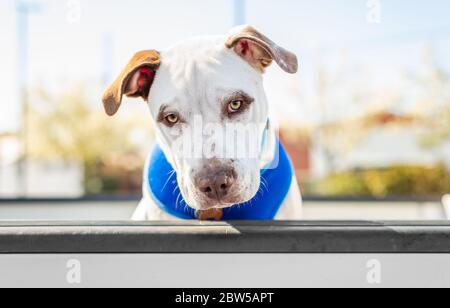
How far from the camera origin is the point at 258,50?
5.45 ft

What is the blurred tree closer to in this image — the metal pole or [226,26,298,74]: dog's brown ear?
the metal pole

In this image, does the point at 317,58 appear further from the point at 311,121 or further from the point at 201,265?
the point at 201,265

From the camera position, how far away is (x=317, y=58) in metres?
12.4

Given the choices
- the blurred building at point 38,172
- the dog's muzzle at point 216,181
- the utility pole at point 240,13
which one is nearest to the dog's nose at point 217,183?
the dog's muzzle at point 216,181

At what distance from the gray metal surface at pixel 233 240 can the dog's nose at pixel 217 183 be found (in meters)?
0.26

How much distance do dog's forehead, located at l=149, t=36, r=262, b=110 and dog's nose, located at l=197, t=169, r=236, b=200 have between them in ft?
0.82

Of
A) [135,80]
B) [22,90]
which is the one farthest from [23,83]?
[135,80]

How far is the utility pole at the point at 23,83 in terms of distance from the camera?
28.5 feet

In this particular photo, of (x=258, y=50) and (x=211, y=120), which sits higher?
(x=258, y=50)

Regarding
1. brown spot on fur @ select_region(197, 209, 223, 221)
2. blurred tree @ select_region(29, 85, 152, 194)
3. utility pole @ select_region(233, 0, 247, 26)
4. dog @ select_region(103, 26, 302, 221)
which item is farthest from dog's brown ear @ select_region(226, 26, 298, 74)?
blurred tree @ select_region(29, 85, 152, 194)

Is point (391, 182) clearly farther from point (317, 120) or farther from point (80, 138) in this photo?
point (80, 138)

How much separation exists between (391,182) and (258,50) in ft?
29.4

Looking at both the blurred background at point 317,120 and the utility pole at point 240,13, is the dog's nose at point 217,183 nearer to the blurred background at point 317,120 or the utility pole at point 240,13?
the utility pole at point 240,13

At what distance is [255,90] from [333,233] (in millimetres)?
606
